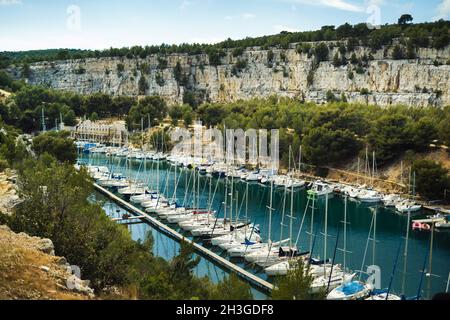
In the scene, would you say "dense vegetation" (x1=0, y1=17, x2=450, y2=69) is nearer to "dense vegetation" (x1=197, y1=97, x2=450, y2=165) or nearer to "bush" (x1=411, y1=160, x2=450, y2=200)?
"dense vegetation" (x1=197, y1=97, x2=450, y2=165)

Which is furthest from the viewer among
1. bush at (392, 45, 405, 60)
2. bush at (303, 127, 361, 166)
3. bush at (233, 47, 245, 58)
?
bush at (233, 47, 245, 58)

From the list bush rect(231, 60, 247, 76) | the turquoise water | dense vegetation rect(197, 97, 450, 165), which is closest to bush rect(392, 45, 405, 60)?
dense vegetation rect(197, 97, 450, 165)

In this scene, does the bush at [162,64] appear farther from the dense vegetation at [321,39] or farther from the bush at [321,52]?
the bush at [321,52]

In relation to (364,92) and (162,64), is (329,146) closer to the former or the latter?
(364,92)

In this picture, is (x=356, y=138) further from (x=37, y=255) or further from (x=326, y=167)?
(x=37, y=255)

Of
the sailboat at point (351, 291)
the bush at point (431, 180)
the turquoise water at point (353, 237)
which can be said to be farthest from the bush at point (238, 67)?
the sailboat at point (351, 291)

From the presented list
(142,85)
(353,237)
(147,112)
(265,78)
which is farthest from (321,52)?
(353,237)

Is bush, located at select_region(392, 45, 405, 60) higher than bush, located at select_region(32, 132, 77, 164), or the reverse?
bush, located at select_region(392, 45, 405, 60)

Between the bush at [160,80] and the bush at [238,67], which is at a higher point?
the bush at [238,67]
